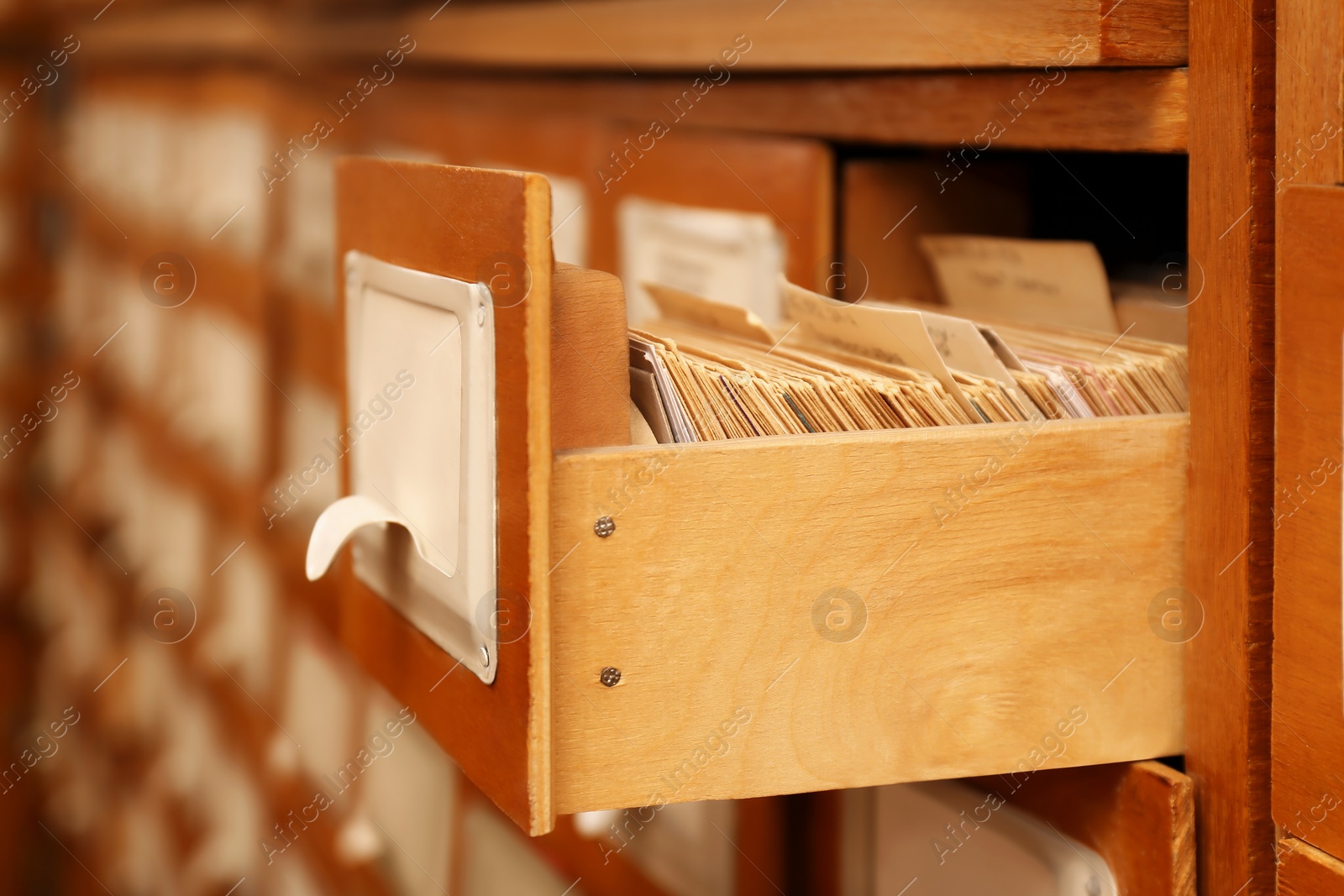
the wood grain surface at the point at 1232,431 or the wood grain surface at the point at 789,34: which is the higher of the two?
the wood grain surface at the point at 789,34

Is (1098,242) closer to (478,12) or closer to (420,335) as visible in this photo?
(420,335)

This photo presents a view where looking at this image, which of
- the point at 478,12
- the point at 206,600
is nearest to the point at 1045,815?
the point at 478,12

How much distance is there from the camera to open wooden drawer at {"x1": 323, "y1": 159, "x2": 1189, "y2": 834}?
725mm

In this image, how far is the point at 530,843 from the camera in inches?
73.7

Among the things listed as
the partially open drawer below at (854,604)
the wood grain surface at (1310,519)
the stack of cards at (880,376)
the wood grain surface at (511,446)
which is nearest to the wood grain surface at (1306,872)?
the wood grain surface at (1310,519)

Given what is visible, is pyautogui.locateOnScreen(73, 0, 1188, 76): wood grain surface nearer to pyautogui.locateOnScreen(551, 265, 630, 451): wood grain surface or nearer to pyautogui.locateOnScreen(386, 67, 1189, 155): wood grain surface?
pyautogui.locateOnScreen(386, 67, 1189, 155): wood grain surface

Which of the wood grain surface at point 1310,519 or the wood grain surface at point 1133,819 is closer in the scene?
the wood grain surface at point 1310,519

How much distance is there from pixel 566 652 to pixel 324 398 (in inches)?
69.4

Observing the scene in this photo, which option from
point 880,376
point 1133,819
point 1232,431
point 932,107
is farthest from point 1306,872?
point 932,107

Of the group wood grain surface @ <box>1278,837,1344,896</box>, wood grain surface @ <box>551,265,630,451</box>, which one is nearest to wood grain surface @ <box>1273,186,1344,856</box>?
wood grain surface @ <box>1278,837,1344,896</box>

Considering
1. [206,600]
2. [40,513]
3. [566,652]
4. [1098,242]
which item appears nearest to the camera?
[566,652]

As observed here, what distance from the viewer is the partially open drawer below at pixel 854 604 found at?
2.42 ft

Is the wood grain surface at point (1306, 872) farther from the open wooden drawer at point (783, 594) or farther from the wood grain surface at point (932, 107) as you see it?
the wood grain surface at point (932, 107)

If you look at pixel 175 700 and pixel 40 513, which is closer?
pixel 175 700
